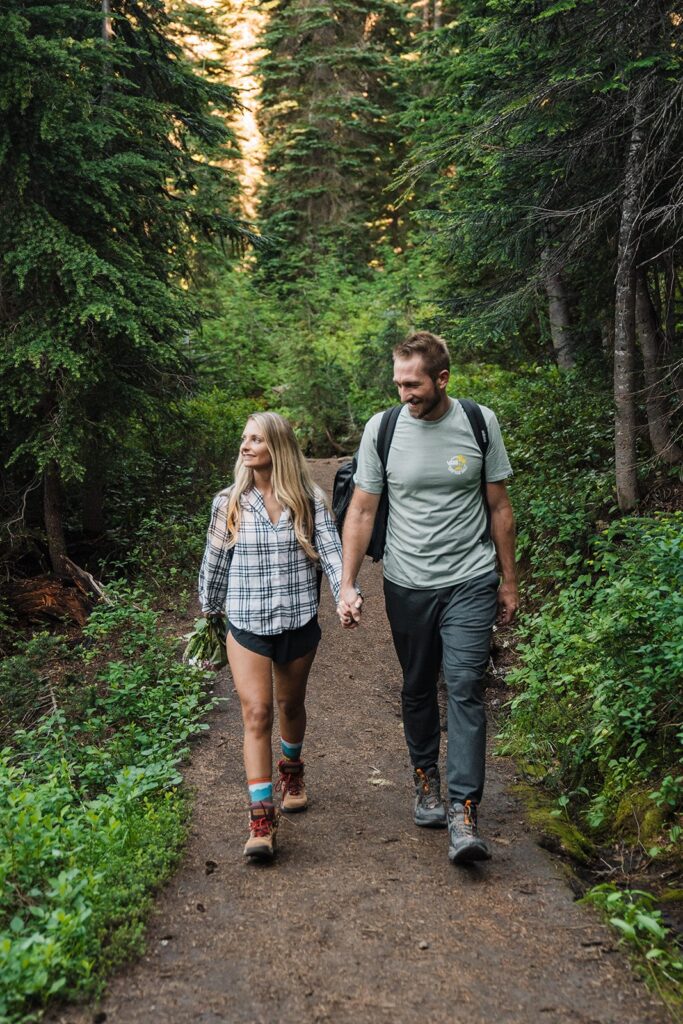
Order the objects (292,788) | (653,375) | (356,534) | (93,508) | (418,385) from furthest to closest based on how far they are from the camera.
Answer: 1. (93,508)
2. (653,375)
3. (292,788)
4. (356,534)
5. (418,385)

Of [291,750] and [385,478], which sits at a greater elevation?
[385,478]

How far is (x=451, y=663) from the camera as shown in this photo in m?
4.23

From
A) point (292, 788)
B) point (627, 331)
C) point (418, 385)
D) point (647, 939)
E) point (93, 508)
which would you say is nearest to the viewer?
point (647, 939)

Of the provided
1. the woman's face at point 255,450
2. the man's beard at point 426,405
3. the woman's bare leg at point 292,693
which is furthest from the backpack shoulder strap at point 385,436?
the woman's bare leg at point 292,693

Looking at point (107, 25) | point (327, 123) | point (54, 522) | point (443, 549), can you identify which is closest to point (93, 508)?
point (54, 522)

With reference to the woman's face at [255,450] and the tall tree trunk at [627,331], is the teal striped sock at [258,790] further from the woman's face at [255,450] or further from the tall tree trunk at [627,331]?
the tall tree trunk at [627,331]

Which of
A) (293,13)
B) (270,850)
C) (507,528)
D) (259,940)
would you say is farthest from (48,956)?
(293,13)

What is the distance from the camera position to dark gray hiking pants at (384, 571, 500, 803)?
13.6ft

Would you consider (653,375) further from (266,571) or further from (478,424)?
(266,571)

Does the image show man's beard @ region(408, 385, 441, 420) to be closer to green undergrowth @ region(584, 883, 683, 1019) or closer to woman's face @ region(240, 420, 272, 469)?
woman's face @ region(240, 420, 272, 469)

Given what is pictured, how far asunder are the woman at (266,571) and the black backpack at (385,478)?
22 cm

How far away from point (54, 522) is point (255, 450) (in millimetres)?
6143

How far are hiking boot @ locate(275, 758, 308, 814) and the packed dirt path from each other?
7 cm

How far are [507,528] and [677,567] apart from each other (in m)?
1.46
